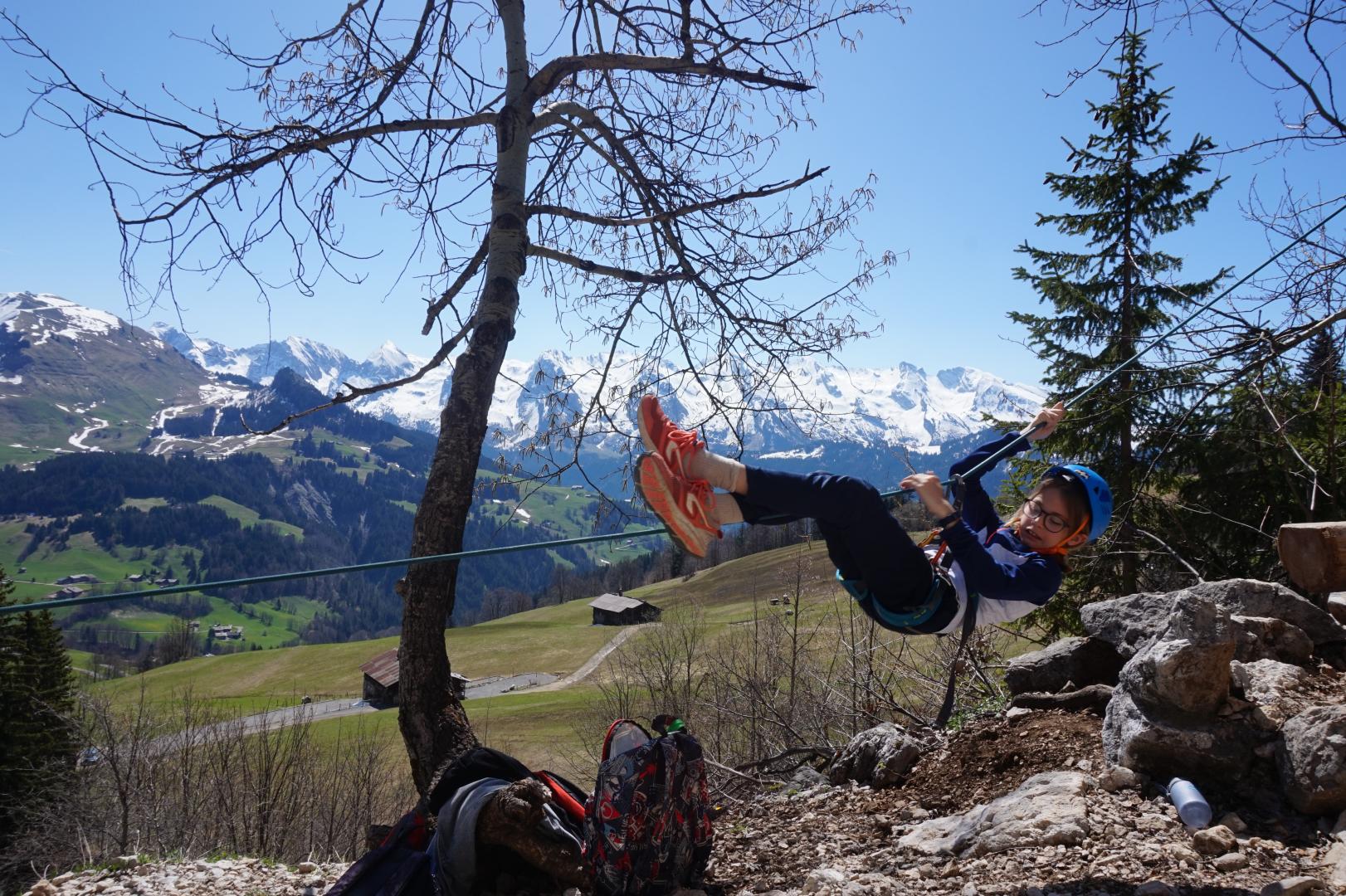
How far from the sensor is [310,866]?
15.7 feet

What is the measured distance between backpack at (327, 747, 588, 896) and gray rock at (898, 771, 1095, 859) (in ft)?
5.57

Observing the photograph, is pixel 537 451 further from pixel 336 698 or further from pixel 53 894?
pixel 336 698

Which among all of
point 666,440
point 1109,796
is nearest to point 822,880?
point 1109,796

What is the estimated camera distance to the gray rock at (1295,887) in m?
2.83

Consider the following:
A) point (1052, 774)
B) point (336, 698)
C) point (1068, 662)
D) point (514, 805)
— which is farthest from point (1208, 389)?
point (336, 698)

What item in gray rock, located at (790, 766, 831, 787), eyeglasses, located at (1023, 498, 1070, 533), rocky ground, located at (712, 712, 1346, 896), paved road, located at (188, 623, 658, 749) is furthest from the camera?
paved road, located at (188, 623, 658, 749)

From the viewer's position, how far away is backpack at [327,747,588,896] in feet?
11.4

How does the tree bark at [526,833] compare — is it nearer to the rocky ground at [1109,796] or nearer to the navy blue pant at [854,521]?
the rocky ground at [1109,796]

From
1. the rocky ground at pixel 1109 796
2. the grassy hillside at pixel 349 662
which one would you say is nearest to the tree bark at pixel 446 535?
the rocky ground at pixel 1109 796

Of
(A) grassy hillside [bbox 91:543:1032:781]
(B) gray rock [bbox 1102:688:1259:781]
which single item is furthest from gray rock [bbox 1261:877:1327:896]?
(A) grassy hillside [bbox 91:543:1032:781]

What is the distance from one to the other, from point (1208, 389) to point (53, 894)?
7.23 m

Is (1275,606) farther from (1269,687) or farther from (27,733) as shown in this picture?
(27,733)

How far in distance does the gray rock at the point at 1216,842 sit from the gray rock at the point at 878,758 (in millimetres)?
1898

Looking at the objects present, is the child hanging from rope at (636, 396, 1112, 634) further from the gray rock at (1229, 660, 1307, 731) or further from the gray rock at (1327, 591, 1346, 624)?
the gray rock at (1327, 591, 1346, 624)
